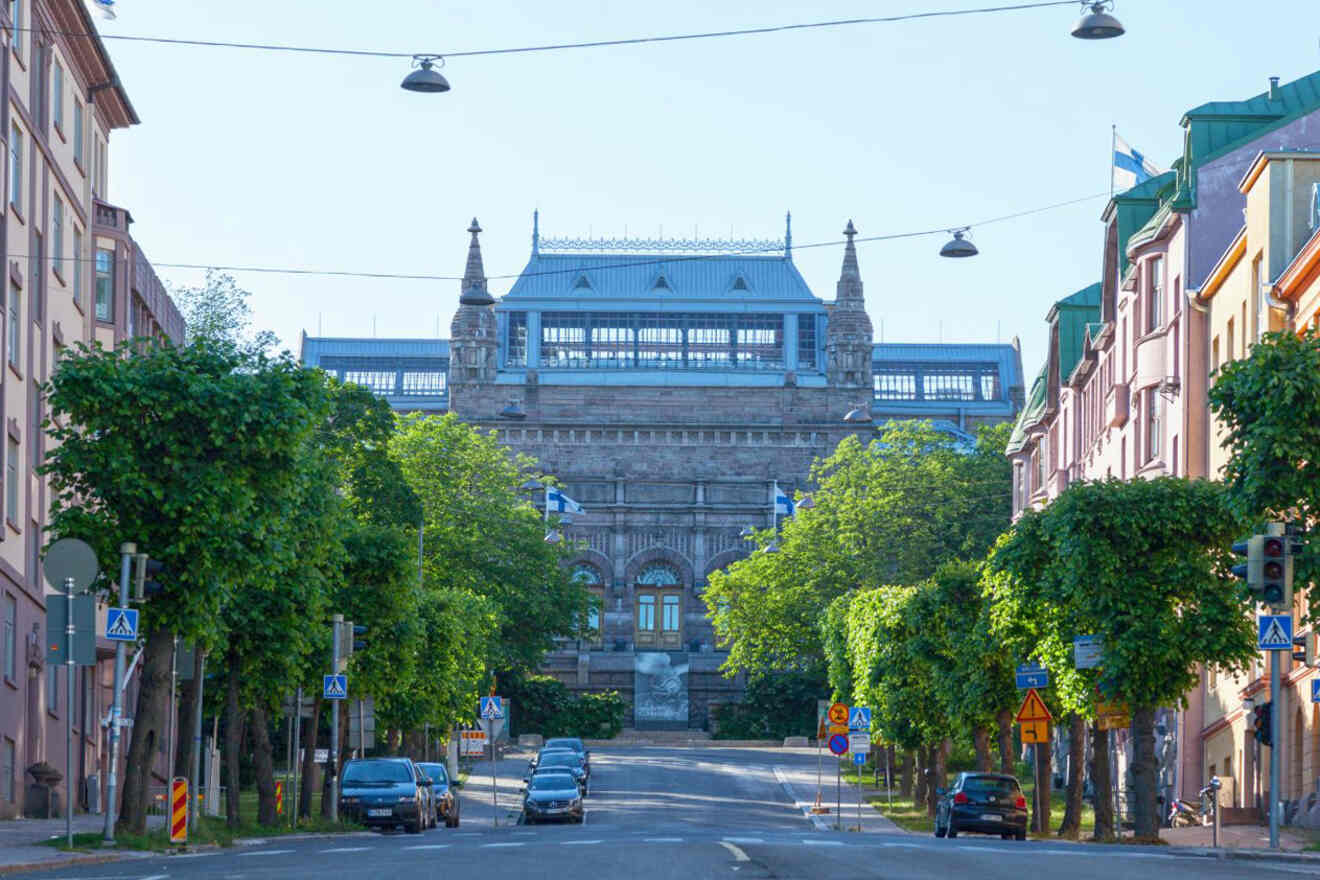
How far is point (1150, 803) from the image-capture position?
40.4 metres

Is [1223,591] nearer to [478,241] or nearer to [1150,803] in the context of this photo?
[1150,803]

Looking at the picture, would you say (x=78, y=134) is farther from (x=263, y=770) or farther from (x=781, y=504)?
(x=781, y=504)

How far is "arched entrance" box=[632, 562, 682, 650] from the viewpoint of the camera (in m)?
116

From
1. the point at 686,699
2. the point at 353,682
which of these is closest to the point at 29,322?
the point at 353,682

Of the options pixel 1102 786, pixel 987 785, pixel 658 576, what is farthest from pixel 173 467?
pixel 658 576

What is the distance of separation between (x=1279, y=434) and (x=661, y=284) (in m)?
101

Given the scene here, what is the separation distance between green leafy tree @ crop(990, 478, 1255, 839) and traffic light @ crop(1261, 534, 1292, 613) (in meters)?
11.5

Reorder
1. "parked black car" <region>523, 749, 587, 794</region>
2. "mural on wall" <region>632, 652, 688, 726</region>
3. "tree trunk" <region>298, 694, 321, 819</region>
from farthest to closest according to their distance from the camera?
"mural on wall" <region>632, 652, 688, 726</region>, "parked black car" <region>523, 749, 587, 794</region>, "tree trunk" <region>298, 694, 321, 819</region>

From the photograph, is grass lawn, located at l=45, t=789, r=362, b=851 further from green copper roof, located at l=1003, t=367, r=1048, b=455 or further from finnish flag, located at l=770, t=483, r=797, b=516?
finnish flag, located at l=770, t=483, r=797, b=516

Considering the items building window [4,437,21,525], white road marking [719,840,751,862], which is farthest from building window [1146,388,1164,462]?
white road marking [719,840,751,862]

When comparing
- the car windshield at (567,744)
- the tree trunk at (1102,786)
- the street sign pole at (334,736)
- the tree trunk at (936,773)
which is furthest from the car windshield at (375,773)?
the car windshield at (567,744)

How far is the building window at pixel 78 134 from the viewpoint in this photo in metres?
49.4

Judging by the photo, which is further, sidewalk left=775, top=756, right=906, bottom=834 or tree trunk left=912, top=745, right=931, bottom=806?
tree trunk left=912, top=745, right=931, bottom=806

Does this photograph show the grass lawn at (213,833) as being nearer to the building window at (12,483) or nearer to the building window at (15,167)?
the building window at (12,483)
